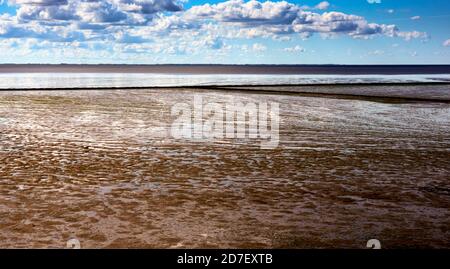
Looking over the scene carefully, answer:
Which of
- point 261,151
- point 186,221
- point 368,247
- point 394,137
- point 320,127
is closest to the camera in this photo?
point 368,247

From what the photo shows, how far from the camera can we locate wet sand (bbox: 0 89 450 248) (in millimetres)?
6852

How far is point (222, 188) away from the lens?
959 cm

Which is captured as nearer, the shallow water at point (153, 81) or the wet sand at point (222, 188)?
the wet sand at point (222, 188)

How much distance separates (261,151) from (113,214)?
6.38 m

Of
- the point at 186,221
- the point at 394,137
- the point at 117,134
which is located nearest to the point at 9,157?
the point at 117,134

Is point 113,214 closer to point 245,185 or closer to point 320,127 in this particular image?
point 245,185

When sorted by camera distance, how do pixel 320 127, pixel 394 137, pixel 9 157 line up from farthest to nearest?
pixel 320 127
pixel 394 137
pixel 9 157

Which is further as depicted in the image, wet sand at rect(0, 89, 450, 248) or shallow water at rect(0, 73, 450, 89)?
shallow water at rect(0, 73, 450, 89)

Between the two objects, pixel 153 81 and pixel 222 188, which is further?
pixel 153 81

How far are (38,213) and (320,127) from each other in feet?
41.1

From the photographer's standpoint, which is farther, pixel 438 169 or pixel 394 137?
pixel 394 137

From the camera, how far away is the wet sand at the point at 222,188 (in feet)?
22.5
